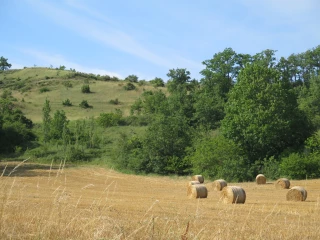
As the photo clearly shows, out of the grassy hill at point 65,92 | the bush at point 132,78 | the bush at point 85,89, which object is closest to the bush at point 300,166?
the grassy hill at point 65,92

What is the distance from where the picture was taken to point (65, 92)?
84562 millimetres

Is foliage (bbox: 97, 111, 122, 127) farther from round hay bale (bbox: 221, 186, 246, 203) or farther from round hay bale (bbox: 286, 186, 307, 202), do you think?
round hay bale (bbox: 221, 186, 246, 203)

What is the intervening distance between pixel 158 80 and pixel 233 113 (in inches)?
2073

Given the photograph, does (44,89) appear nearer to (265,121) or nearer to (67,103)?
(67,103)

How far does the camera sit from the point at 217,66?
219 ft

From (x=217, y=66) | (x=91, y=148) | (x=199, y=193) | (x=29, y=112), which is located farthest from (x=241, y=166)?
(x=29, y=112)

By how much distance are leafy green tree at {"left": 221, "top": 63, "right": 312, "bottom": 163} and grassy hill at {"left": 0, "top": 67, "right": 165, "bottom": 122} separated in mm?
31988

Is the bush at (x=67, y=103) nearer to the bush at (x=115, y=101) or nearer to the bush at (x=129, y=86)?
the bush at (x=115, y=101)

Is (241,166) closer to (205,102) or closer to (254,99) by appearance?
(254,99)

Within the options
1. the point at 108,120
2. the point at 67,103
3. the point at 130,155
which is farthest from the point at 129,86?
the point at 130,155

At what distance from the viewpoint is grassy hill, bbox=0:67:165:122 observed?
73312mm

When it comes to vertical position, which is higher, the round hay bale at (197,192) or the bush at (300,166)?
the bush at (300,166)

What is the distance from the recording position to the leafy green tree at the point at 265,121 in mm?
40500

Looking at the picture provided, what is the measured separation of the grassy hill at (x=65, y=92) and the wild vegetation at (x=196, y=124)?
249 mm
